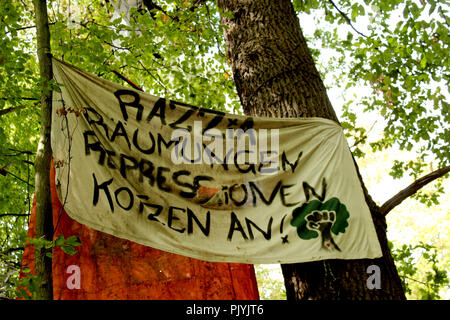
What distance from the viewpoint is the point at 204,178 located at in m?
2.97

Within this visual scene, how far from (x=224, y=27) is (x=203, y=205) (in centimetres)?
201

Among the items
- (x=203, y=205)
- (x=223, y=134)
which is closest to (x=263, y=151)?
(x=223, y=134)

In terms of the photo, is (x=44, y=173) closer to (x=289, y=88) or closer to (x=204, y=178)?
(x=204, y=178)

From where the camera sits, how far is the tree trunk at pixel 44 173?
2555 millimetres

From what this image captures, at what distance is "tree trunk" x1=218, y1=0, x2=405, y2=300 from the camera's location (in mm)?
2779

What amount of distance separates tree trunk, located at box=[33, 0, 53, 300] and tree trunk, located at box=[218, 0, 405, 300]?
1.60 m

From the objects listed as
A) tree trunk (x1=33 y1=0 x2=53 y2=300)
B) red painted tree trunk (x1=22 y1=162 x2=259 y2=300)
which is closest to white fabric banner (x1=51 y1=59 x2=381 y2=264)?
tree trunk (x1=33 y1=0 x2=53 y2=300)

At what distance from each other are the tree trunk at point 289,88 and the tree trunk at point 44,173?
1597 millimetres

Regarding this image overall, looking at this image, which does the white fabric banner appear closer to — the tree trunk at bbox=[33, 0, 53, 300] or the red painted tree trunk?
the tree trunk at bbox=[33, 0, 53, 300]
